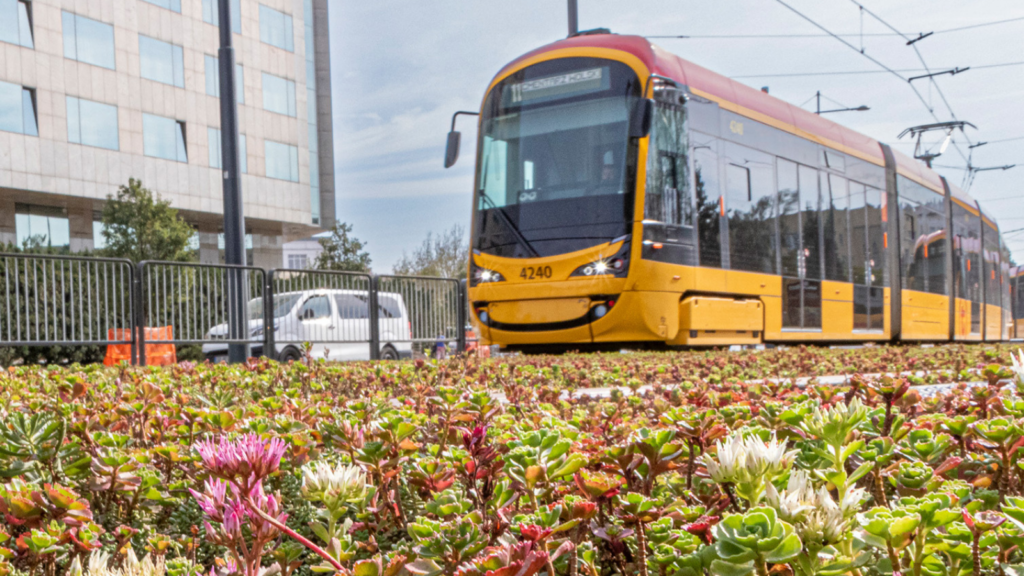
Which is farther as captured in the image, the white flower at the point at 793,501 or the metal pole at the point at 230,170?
the metal pole at the point at 230,170

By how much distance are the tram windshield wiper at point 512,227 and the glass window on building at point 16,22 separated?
31168 millimetres

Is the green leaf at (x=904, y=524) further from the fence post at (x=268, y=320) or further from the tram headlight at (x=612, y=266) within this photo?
the fence post at (x=268, y=320)

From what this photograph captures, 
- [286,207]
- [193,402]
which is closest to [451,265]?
[286,207]

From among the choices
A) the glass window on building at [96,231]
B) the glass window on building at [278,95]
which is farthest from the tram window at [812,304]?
the glass window on building at [278,95]

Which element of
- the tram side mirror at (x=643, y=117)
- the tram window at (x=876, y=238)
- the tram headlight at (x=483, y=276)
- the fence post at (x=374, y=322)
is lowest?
the fence post at (x=374, y=322)

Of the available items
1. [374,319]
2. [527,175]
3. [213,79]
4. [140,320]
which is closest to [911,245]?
[527,175]

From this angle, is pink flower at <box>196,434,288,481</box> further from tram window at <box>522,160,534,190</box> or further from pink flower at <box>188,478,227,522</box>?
tram window at <box>522,160,534,190</box>

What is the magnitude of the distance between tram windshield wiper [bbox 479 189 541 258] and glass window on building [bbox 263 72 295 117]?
36.9 metres

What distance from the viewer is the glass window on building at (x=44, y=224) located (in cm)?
3562

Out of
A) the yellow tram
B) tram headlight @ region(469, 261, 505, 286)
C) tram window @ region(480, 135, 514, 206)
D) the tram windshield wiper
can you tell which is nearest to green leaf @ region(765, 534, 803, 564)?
the yellow tram

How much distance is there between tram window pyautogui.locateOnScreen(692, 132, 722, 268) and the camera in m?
11.1

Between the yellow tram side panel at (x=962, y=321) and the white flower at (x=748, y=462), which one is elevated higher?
the white flower at (x=748, y=462)

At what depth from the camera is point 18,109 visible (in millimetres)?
33469

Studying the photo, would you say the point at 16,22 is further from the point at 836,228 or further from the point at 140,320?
the point at 836,228
